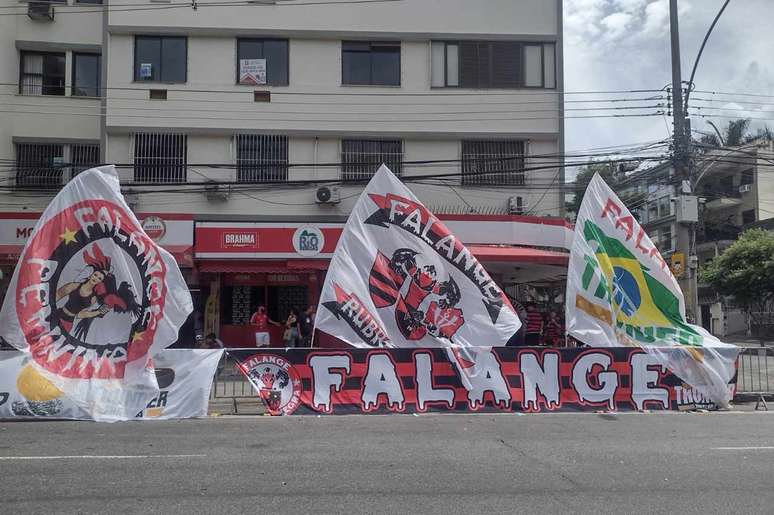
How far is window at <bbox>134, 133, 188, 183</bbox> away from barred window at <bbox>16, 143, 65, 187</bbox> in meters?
2.53

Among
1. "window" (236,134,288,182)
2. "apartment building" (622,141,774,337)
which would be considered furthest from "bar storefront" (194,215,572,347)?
"apartment building" (622,141,774,337)

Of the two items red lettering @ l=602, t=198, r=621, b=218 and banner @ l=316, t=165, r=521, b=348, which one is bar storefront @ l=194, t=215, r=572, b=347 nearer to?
red lettering @ l=602, t=198, r=621, b=218

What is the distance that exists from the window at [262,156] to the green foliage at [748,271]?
22481 mm

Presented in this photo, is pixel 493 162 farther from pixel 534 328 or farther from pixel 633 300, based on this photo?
pixel 633 300

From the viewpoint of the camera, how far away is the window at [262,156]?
21.3 meters

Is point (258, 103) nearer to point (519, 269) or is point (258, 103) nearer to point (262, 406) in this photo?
point (519, 269)

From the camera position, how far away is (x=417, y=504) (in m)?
5.82

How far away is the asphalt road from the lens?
19.3 ft

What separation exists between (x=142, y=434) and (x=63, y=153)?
1569 centimetres

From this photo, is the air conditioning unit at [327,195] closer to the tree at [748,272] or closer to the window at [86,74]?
the window at [86,74]

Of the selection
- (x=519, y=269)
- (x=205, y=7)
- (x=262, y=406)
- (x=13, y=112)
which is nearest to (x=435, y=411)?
(x=262, y=406)

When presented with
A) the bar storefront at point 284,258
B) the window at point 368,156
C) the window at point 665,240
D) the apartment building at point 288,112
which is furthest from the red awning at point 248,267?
the window at point 665,240

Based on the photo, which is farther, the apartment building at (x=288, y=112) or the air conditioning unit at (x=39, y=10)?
the air conditioning unit at (x=39, y=10)

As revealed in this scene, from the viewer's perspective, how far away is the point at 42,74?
22609mm
